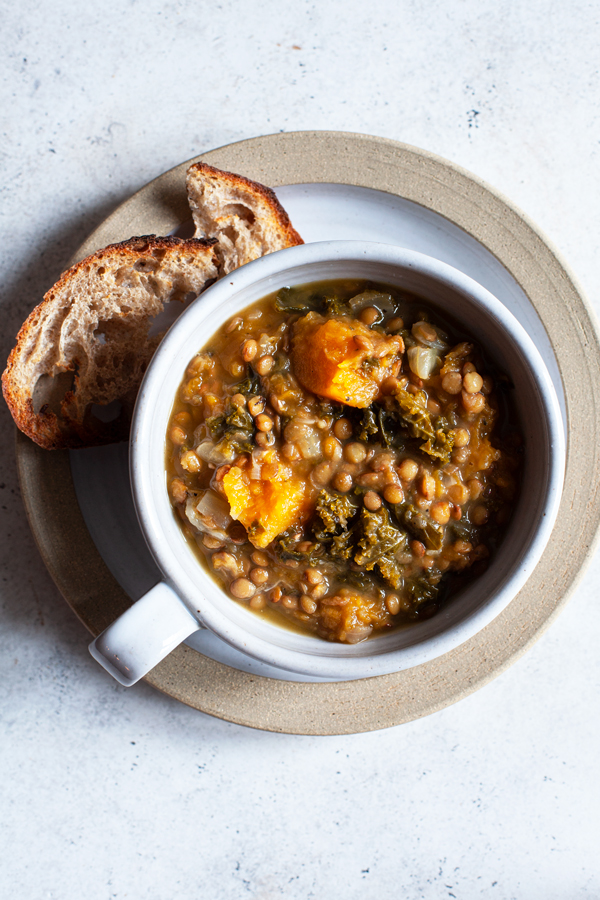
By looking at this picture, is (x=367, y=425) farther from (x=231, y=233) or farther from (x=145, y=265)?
(x=145, y=265)

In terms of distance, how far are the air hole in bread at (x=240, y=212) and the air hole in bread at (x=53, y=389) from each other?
107 centimetres

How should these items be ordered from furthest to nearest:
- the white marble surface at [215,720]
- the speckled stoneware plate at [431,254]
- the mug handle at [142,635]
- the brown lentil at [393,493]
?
the white marble surface at [215,720], the speckled stoneware plate at [431,254], the brown lentil at [393,493], the mug handle at [142,635]

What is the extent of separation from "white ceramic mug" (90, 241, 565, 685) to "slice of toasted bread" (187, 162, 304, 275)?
1.89 feet

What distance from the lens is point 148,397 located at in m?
2.32

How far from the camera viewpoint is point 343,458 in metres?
2.45

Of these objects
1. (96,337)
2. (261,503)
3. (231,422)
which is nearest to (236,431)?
(231,422)

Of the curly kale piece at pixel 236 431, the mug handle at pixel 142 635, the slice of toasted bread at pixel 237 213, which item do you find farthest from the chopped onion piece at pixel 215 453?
the slice of toasted bread at pixel 237 213

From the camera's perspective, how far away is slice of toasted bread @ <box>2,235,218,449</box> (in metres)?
2.93

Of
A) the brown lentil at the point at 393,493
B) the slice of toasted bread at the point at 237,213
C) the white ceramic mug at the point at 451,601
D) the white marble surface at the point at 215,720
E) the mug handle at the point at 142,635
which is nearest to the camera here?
the mug handle at the point at 142,635

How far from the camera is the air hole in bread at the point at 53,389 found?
3.10 meters

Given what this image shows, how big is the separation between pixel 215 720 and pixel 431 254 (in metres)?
2.59

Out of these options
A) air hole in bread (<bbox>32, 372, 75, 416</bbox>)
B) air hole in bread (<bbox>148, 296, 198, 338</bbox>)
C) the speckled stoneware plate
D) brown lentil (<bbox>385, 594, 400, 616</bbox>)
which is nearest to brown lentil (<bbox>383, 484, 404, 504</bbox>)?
brown lentil (<bbox>385, 594, 400, 616</bbox>)

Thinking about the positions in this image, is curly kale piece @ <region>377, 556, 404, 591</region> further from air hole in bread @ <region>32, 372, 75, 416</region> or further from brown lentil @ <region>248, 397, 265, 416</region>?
air hole in bread @ <region>32, 372, 75, 416</region>

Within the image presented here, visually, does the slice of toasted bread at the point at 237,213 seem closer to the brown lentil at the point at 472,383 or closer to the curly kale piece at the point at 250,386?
the curly kale piece at the point at 250,386
